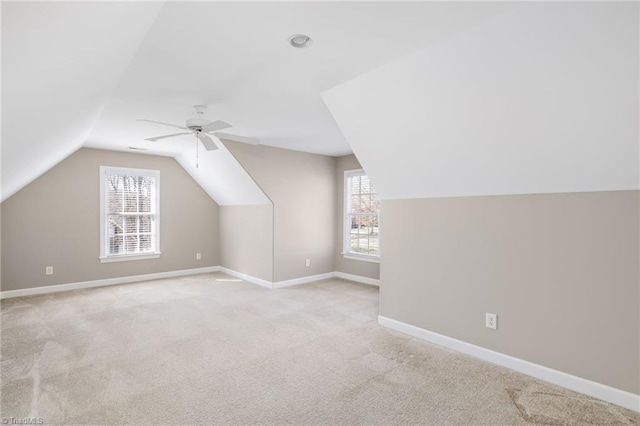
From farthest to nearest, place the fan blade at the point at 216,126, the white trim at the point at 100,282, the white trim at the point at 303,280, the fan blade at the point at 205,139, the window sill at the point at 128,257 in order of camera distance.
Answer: the window sill at the point at 128,257 < the white trim at the point at 303,280 < the white trim at the point at 100,282 < the fan blade at the point at 205,139 < the fan blade at the point at 216,126

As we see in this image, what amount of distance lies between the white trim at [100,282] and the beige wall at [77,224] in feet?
0.23

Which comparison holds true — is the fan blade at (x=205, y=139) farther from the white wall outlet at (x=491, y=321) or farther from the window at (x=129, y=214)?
the white wall outlet at (x=491, y=321)

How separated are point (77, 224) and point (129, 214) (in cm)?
78

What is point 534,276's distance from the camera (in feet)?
8.51

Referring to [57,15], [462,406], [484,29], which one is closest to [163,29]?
[57,15]

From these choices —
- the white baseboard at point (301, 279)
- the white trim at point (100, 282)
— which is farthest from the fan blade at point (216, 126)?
the white trim at point (100, 282)

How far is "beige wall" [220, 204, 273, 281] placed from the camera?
5527 mm

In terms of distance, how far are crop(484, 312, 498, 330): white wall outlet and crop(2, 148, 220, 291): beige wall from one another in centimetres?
545

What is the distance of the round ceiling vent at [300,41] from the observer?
2.04m

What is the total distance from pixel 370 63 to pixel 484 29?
76 centimetres

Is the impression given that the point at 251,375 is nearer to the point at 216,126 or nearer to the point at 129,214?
the point at 216,126

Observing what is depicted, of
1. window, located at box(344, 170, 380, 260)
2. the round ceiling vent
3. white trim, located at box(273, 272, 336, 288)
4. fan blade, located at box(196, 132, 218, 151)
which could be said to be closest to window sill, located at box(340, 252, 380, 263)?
window, located at box(344, 170, 380, 260)

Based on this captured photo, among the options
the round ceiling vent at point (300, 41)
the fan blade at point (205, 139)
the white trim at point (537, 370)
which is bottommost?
the white trim at point (537, 370)

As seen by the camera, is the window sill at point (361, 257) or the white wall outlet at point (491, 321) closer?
the white wall outlet at point (491, 321)
